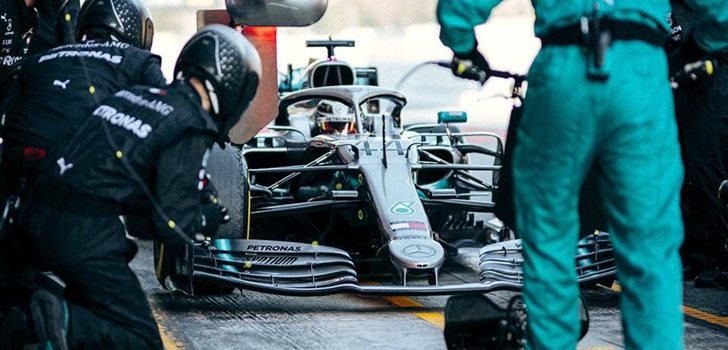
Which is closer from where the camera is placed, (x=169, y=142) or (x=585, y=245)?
(x=169, y=142)

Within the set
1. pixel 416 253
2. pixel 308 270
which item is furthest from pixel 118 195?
pixel 416 253

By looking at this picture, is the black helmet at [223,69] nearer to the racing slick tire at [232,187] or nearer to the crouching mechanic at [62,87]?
the crouching mechanic at [62,87]

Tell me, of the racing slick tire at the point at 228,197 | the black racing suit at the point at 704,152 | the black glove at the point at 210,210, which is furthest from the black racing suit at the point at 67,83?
the black racing suit at the point at 704,152

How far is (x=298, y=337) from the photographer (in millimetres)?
6797

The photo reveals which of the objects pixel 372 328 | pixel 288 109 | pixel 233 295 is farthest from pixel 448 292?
pixel 288 109

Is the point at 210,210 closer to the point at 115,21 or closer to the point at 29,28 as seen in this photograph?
the point at 115,21

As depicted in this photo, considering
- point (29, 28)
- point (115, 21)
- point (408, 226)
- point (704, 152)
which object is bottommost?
point (408, 226)

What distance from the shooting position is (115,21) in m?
6.43

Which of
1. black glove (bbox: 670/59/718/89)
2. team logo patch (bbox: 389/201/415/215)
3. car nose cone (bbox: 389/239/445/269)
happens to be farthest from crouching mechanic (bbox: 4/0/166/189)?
team logo patch (bbox: 389/201/415/215)

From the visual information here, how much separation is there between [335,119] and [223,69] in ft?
16.3

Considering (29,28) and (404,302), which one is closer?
(404,302)

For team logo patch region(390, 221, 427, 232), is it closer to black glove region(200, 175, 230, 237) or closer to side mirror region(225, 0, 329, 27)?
side mirror region(225, 0, 329, 27)

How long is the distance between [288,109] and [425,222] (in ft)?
10.1

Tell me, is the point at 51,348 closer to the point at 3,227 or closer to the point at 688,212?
the point at 3,227
